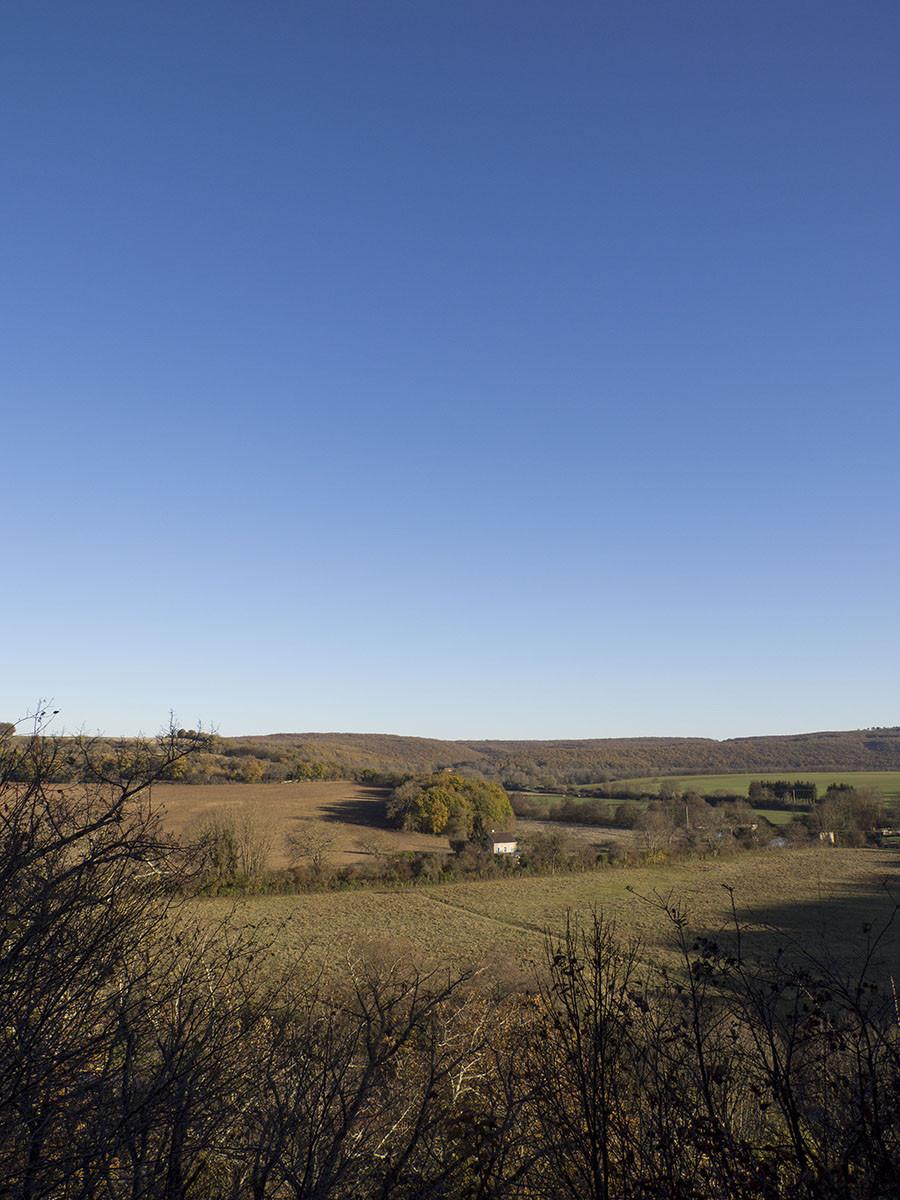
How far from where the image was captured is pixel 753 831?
58.4 m

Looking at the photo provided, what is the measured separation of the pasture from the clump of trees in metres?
6.60

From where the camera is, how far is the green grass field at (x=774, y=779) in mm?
76875

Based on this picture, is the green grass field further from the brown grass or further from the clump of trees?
the brown grass

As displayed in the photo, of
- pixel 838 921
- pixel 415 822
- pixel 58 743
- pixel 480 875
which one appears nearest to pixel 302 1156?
pixel 58 743

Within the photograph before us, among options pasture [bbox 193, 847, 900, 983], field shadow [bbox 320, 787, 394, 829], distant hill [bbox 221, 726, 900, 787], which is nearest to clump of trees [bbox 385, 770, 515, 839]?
field shadow [bbox 320, 787, 394, 829]

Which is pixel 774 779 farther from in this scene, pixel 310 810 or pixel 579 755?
pixel 310 810

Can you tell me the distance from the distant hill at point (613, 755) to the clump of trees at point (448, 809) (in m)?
29.8

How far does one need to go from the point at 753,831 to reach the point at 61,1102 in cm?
Result: 6045

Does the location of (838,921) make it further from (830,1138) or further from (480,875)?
(830,1138)

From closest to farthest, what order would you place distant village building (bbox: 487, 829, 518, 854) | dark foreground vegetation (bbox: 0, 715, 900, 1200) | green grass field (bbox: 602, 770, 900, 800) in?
dark foreground vegetation (bbox: 0, 715, 900, 1200) → distant village building (bbox: 487, 829, 518, 854) → green grass field (bbox: 602, 770, 900, 800)

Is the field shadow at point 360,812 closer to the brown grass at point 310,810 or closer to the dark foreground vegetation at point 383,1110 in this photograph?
the brown grass at point 310,810

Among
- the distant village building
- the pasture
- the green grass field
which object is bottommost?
the pasture

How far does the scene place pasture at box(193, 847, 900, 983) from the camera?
2670 centimetres

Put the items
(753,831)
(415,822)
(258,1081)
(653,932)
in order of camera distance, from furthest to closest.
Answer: (753,831) < (415,822) < (653,932) < (258,1081)
